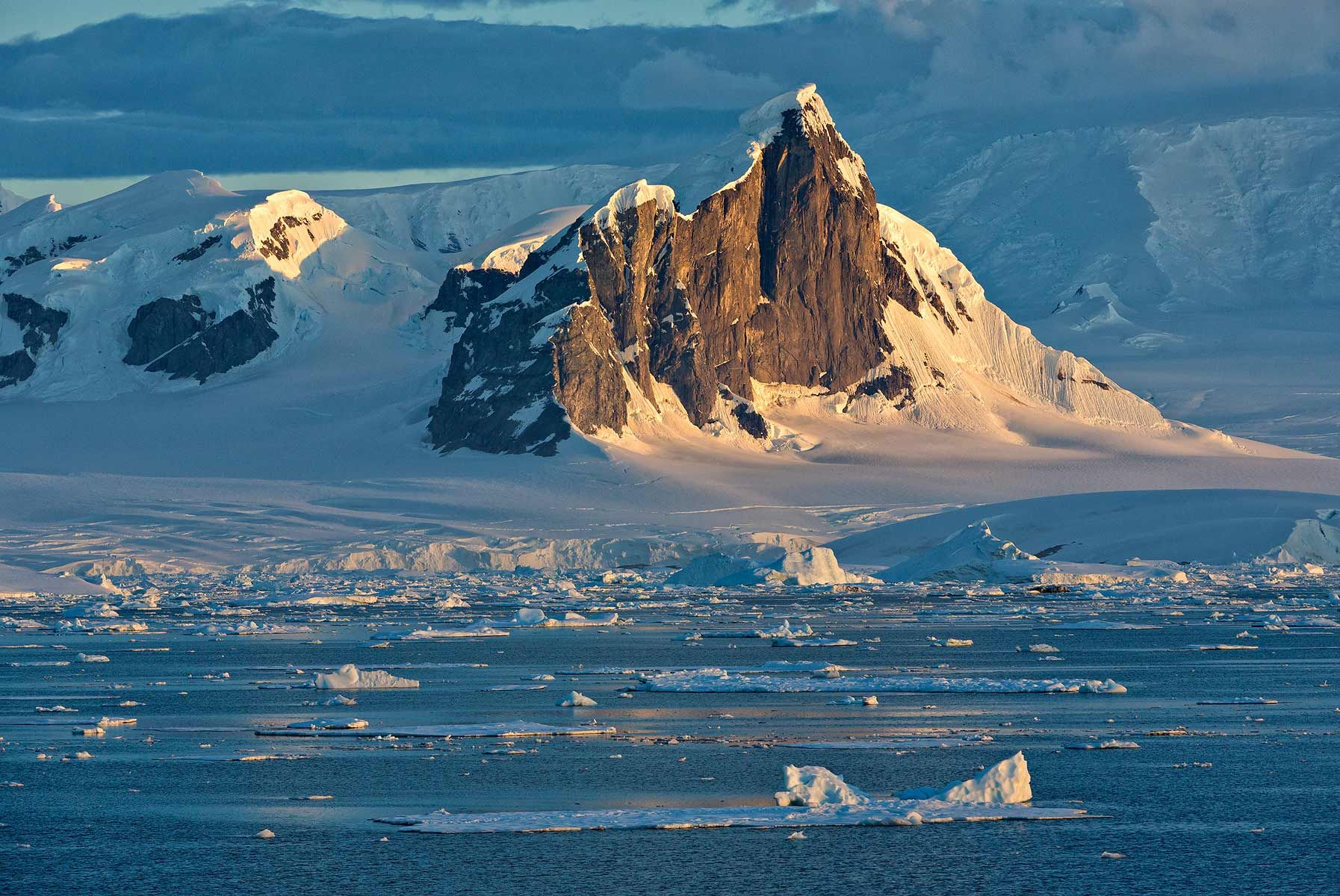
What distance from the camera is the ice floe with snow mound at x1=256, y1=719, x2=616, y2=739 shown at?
46.5 m

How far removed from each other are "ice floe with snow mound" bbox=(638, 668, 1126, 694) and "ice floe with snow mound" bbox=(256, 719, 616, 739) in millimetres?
9518

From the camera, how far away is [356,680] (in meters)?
57.5

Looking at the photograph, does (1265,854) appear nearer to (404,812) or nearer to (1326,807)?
(1326,807)

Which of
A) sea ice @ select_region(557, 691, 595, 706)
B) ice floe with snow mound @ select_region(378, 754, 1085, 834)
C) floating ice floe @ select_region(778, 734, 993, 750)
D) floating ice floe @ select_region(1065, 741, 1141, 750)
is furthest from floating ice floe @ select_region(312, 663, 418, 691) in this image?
ice floe with snow mound @ select_region(378, 754, 1085, 834)

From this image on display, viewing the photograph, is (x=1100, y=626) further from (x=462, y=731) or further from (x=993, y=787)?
(x=993, y=787)

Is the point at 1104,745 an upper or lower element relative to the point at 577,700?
upper

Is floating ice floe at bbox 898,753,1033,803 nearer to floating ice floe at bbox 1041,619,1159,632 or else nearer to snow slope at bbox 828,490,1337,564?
floating ice floe at bbox 1041,619,1159,632

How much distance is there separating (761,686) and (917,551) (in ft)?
368

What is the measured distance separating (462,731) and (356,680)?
451 inches

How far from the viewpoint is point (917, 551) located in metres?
168

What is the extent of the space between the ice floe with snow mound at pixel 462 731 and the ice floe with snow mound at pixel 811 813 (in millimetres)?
10349

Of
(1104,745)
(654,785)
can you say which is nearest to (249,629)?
(1104,745)

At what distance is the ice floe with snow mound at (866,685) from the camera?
56.6m

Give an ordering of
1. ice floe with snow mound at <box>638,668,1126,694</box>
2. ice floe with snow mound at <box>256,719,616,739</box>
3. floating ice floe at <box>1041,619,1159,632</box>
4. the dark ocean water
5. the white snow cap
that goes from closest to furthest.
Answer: the dark ocean water → the white snow cap → ice floe with snow mound at <box>256,719,616,739</box> → ice floe with snow mound at <box>638,668,1126,694</box> → floating ice floe at <box>1041,619,1159,632</box>
